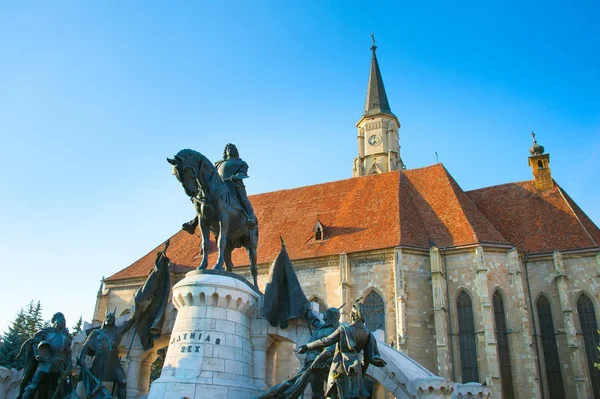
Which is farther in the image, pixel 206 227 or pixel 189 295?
pixel 206 227

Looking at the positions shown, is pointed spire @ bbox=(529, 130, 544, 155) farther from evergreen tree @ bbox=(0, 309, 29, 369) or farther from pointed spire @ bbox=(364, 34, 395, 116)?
evergreen tree @ bbox=(0, 309, 29, 369)

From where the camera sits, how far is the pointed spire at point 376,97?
41.7 m

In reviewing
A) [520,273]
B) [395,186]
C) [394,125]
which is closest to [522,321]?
[520,273]

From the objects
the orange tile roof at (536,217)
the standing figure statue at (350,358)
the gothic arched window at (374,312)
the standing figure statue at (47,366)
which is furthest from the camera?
the orange tile roof at (536,217)

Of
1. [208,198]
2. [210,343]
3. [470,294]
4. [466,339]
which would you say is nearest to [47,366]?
[210,343]

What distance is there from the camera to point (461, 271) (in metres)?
22.2

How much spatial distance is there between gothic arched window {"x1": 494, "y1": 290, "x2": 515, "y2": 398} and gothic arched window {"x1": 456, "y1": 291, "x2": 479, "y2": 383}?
39.8 inches

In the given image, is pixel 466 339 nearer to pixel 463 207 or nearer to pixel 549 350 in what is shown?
pixel 549 350

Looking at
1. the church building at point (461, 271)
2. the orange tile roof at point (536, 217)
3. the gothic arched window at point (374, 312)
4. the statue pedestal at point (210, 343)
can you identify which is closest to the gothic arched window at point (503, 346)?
the church building at point (461, 271)

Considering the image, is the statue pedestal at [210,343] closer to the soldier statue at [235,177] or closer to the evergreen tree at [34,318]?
the soldier statue at [235,177]

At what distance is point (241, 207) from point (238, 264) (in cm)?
1500

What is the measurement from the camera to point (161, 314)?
1095 cm

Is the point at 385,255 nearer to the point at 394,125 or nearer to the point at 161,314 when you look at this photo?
the point at 161,314

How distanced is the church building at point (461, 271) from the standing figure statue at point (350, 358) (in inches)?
456
